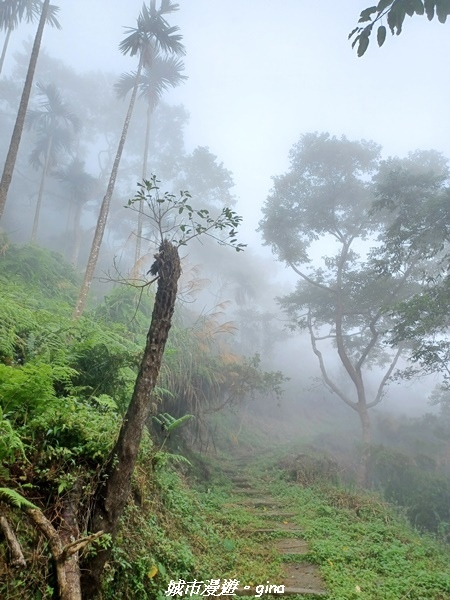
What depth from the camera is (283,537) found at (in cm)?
604

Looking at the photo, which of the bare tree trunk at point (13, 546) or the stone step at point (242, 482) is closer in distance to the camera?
the bare tree trunk at point (13, 546)

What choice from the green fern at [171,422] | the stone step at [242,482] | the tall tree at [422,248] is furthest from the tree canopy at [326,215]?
the green fern at [171,422]

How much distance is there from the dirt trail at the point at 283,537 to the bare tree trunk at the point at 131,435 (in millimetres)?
2132

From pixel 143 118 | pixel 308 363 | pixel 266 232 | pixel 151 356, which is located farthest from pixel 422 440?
pixel 143 118

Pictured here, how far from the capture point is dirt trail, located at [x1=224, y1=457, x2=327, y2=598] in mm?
4375

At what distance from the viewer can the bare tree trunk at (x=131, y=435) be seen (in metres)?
2.72

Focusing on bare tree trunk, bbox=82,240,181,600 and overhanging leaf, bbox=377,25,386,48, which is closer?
bare tree trunk, bbox=82,240,181,600

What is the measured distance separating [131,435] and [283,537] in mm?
4399

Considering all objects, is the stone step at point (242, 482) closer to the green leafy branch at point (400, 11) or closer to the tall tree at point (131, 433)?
the tall tree at point (131, 433)

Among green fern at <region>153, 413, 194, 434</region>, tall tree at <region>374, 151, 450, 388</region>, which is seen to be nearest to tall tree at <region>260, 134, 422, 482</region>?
tall tree at <region>374, 151, 450, 388</region>

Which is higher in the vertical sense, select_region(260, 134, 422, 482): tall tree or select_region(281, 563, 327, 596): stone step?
select_region(260, 134, 422, 482): tall tree

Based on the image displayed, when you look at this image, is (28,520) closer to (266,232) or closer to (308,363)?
(266,232)

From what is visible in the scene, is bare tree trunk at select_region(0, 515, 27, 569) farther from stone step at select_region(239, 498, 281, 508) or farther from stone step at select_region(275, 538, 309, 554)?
stone step at select_region(239, 498, 281, 508)

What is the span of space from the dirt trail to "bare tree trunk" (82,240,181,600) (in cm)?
213
